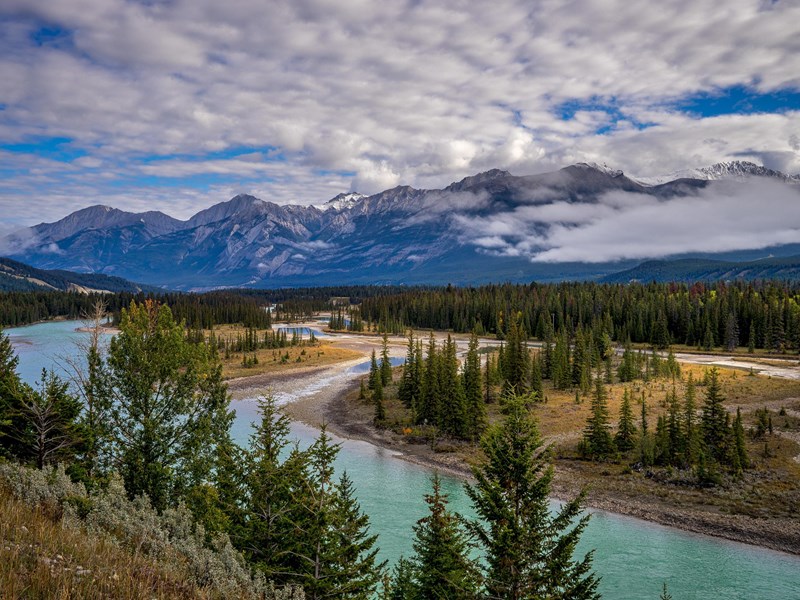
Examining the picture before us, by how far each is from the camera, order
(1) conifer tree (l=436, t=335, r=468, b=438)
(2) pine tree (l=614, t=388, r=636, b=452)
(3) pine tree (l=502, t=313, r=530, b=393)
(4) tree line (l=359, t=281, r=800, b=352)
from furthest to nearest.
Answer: (4) tree line (l=359, t=281, r=800, b=352)
(3) pine tree (l=502, t=313, r=530, b=393)
(1) conifer tree (l=436, t=335, r=468, b=438)
(2) pine tree (l=614, t=388, r=636, b=452)

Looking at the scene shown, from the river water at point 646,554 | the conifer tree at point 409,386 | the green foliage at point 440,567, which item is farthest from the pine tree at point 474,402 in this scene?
the green foliage at point 440,567

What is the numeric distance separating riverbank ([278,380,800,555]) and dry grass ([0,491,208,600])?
21.4 meters

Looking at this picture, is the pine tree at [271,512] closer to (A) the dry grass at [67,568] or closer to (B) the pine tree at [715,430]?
(A) the dry grass at [67,568]

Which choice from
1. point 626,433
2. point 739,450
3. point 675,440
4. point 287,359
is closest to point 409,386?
point 626,433

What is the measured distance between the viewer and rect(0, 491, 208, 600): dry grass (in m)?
7.40

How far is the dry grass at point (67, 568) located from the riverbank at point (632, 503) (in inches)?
844

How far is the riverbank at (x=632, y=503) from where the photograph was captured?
3538 cm

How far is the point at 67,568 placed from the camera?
8164 millimetres

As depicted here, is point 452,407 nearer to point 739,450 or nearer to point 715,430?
point 715,430

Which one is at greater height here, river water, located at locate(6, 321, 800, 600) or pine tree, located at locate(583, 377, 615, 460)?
pine tree, located at locate(583, 377, 615, 460)

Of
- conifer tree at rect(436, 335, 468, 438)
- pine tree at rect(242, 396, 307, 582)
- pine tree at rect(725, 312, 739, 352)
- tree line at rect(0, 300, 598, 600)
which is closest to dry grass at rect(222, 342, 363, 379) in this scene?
conifer tree at rect(436, 335, 468, 438)

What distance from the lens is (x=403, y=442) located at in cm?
5903

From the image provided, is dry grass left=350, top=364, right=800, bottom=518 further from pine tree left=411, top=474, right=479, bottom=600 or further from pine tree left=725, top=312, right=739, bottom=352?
pine tree left=725, top=312, right=739, bottom=352

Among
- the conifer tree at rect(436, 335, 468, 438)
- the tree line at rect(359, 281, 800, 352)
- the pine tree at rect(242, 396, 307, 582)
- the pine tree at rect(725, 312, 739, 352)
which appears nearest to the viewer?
the pine tree at rect(242, 396, 307, 582)
